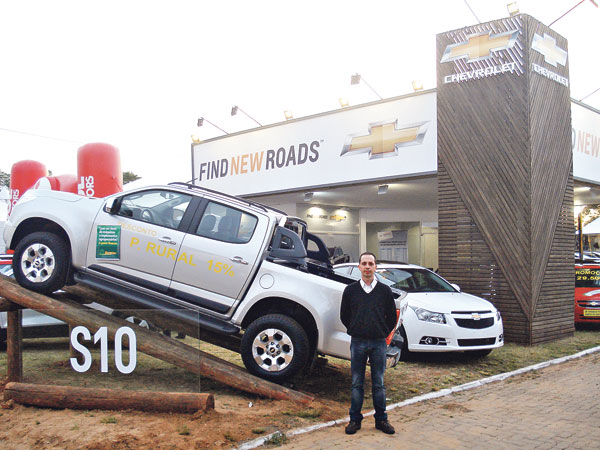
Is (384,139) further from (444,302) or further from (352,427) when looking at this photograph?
(352,427)

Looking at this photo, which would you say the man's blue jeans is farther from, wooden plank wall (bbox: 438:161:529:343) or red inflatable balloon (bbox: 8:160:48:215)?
red inflatable balloon (bbox: 8:160:48:215)

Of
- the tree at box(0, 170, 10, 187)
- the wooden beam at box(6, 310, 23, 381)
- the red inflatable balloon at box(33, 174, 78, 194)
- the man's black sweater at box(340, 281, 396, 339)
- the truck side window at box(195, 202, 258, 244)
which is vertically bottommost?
the wooden beam at box(6, 310, 23, 381)

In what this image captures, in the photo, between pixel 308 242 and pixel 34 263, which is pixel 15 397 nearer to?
pixel 34 263

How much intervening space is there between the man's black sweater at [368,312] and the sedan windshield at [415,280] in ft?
13.2

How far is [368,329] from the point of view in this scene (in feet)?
17.2

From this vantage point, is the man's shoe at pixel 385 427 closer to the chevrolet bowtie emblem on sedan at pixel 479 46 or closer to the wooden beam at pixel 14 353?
the wooden beam at pixel 14 353

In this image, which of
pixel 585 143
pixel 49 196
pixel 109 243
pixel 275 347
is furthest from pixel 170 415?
pixel 585 143

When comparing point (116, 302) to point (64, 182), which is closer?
point (116, 302)

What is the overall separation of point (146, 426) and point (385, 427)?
2.24m

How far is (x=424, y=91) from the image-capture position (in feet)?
40.3

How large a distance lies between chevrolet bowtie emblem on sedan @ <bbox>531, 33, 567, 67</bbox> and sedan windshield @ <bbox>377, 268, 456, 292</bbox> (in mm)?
5153

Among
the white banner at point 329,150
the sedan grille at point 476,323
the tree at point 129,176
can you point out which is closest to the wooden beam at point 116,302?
the sedan grille at point 476,323

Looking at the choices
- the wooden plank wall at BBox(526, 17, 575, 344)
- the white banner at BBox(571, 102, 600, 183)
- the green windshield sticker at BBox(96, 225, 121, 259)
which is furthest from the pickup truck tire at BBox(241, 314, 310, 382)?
the white banner at BBox(571, 102, 600, 183)

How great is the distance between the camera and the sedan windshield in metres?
9.41
